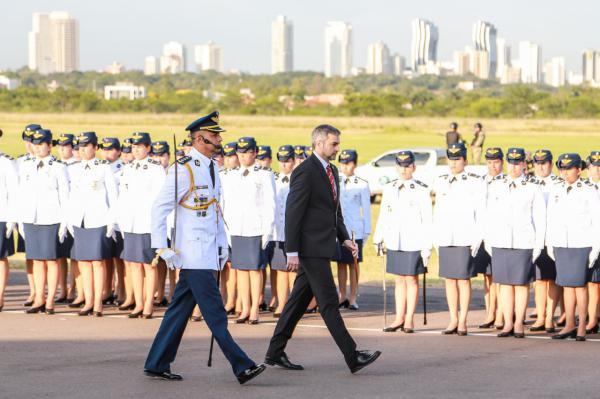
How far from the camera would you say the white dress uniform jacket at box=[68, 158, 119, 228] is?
46.6 ft

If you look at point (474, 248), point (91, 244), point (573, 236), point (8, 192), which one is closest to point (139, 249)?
point (91, 244)

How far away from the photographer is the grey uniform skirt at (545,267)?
1322 cm

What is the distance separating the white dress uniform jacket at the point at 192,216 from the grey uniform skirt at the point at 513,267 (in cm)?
379

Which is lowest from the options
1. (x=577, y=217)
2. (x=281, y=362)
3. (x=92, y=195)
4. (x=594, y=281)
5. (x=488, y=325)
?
(x=488, y=325)

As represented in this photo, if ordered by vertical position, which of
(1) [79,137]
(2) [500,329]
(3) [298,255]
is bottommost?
(2) [500,329]

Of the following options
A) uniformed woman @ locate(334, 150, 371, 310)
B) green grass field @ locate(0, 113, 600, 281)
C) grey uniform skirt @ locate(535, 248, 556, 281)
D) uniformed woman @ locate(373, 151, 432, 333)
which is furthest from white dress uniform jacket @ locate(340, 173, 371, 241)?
green grass field @ locate(0, 113, 600, 281)

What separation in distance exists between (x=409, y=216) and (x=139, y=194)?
3.25 meters

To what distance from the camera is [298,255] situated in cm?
1034

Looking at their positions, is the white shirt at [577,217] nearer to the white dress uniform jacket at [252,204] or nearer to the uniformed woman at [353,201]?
the white dress uniform jacket at [252,204]

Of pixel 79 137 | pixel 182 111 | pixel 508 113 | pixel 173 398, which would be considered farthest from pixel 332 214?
pixel 182 111

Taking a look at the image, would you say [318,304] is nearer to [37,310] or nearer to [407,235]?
[407,235]

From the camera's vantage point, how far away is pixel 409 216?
12883mm

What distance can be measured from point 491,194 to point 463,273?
35.3 inches

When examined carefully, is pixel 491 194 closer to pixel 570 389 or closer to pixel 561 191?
pixel 561 191
